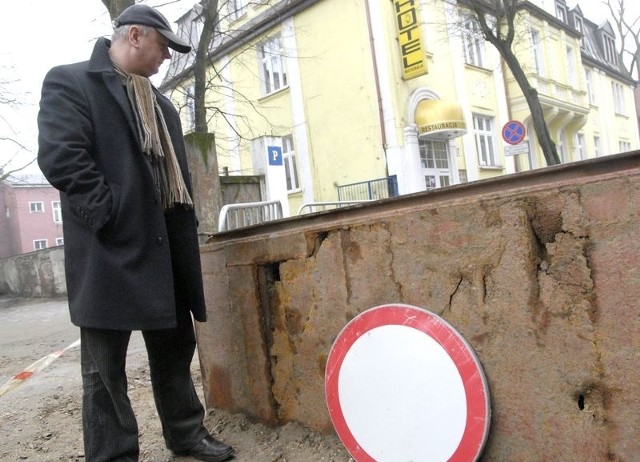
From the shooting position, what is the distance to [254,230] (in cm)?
236

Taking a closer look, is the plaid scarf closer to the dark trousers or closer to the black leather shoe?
the dark trousers

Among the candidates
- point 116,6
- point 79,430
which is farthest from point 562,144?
point 79,430

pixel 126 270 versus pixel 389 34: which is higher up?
pixel 389 34

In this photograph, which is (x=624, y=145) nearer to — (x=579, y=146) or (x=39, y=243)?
(x=579, y=146)

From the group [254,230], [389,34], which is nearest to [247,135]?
[389,34]

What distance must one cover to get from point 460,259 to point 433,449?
Answer: 606mm

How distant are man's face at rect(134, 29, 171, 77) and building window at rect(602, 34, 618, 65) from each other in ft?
113

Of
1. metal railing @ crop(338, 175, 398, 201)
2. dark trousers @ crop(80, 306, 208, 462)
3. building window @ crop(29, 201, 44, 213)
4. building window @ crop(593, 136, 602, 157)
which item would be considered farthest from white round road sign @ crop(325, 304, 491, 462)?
building window @ crop(29, 201, 44, 213)

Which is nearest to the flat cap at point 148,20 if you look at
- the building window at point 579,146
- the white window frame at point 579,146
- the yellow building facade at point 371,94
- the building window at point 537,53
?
the yellow building facade at point 371,94

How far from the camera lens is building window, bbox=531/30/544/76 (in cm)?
2201

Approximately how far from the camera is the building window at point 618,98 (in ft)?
101

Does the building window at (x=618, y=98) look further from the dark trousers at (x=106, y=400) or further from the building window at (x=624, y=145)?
the dark trousers at (x=106, y=400)

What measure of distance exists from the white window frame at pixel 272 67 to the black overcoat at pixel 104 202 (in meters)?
16.2

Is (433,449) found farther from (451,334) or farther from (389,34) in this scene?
(389,34)
